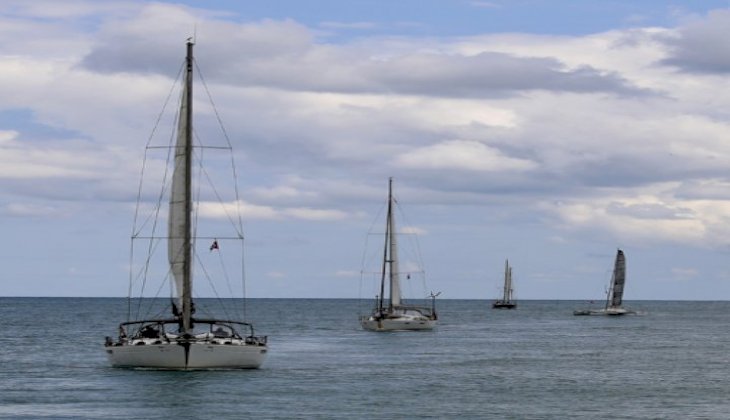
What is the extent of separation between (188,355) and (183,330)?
11.0 feet

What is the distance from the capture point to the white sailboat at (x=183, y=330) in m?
73.2

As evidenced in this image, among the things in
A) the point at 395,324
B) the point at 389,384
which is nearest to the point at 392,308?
the point at 395,324

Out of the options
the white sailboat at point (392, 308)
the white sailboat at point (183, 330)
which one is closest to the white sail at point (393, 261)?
the white sailboat at point (392, 308)

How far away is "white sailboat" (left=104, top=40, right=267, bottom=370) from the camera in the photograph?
73.2m

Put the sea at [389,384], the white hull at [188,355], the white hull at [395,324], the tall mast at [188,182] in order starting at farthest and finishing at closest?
the white hull at [395,324]
the tall mast at [188,182]
the white hull at [188,355]
the sea at [389,384]

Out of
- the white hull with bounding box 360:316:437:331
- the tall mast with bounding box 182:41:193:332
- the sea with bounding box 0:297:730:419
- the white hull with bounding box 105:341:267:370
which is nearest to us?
the sea with bounding box 0:297:730:419

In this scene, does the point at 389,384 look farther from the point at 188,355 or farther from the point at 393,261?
the point at 393,261

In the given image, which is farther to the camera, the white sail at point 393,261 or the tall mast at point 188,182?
the white sail at point 393,261

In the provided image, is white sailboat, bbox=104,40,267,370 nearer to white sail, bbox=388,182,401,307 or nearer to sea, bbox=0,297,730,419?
sea, bbox=0,297,730,419

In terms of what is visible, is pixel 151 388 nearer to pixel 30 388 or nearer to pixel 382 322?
pixel 30 388

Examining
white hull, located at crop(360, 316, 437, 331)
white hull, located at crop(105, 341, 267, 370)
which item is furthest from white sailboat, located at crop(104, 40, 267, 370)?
white hull, located at crop(360, 316, 437, 331)

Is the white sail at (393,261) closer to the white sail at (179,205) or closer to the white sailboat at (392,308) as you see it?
the white sailboat at (392,308)

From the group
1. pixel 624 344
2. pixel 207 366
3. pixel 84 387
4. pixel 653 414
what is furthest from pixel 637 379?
pixel 624 344

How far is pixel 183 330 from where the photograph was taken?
75875mm
